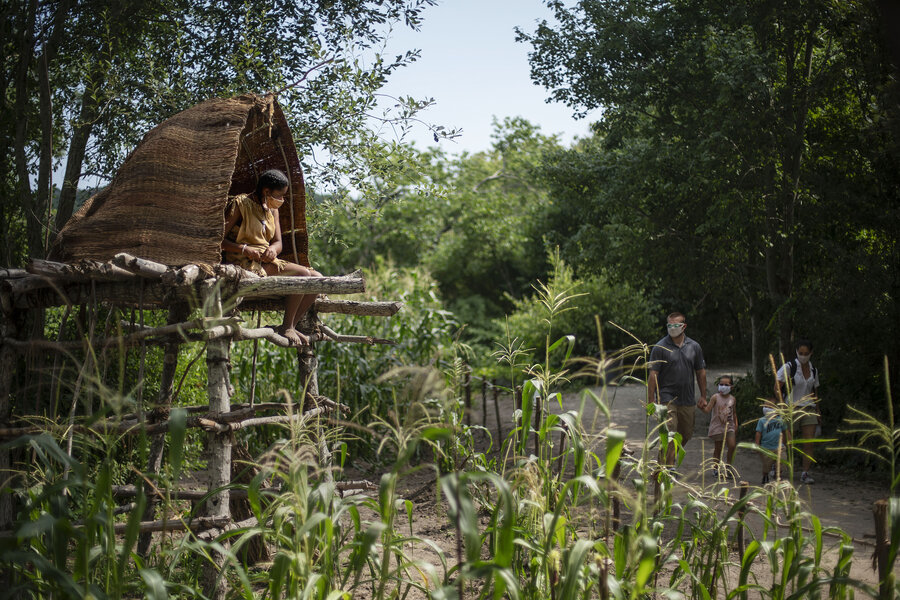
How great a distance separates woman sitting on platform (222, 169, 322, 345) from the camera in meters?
4.64

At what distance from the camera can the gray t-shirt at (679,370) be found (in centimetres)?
607

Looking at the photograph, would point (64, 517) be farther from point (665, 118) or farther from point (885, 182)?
point (665, 118)

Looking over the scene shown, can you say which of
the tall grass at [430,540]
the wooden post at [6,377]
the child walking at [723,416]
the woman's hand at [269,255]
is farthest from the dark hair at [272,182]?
the child walking at [723,416]

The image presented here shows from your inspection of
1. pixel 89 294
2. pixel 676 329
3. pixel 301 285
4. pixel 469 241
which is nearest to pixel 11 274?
pixel 89 294

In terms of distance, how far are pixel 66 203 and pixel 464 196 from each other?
13673mm

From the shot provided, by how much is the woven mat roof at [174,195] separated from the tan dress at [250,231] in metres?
Result: 0.45

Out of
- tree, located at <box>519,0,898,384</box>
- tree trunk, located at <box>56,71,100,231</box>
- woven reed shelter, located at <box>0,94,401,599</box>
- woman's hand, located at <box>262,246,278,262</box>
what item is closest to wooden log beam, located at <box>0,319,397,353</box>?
woven reed shelter, located at <box>0,94,401,599</box>

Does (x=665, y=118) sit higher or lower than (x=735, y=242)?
higher

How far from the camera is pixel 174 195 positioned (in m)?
4.20

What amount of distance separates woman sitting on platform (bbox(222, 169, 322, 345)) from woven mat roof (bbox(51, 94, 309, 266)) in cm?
40

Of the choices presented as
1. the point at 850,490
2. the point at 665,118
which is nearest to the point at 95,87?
the point at 665,118

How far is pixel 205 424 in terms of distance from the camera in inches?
149

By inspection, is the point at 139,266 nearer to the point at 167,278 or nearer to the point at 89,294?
the point at 167,278

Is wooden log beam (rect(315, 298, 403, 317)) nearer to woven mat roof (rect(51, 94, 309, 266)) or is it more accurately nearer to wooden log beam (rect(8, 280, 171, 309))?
woven mat roof (rect(51, 94, 309, 266))
